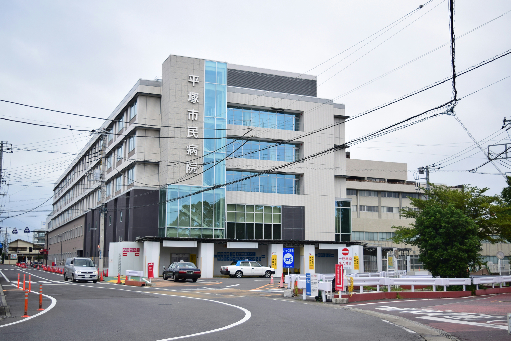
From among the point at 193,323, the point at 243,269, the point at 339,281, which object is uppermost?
the point at 339,281

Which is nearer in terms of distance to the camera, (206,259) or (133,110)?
(206,259)

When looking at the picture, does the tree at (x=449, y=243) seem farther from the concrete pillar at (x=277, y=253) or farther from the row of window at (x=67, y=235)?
the row of window at (x=67, y=235)

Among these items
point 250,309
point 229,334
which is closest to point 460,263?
point 250,309

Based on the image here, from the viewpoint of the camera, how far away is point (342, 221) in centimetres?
6009

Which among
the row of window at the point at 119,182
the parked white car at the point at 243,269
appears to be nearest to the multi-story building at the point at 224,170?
the row of window at the point at 119,182

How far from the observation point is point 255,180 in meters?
56.4

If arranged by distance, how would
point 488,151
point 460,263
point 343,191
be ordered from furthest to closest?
point 343,191, point 488,151, point 460,263

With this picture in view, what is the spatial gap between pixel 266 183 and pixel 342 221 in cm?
1042

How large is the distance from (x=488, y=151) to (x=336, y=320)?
30.5 metres

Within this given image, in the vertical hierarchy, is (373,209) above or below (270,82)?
below

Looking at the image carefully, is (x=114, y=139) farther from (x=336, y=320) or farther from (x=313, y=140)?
(x=336, y=320)

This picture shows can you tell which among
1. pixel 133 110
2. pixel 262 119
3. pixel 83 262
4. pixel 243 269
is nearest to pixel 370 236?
pixel 262 119

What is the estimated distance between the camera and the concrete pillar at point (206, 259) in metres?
50.8

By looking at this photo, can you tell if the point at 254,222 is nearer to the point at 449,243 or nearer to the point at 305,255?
the point at 305,255
